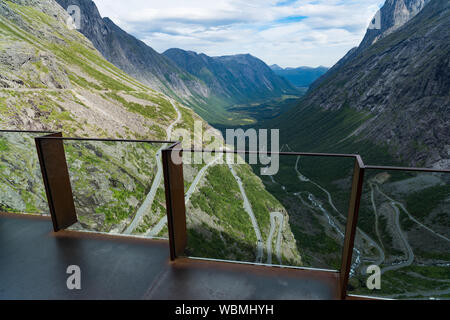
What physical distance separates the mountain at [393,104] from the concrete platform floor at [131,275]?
98442 millimetres

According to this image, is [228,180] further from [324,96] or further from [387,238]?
[324,96]

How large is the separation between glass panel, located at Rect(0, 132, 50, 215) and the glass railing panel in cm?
551

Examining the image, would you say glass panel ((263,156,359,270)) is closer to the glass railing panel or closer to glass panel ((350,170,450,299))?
the glass railing panel

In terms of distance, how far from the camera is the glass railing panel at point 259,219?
2887 centimetres

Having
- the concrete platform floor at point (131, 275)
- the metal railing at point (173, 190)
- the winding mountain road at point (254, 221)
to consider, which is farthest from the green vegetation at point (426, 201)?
the concrete platform floor at point (131, 275)

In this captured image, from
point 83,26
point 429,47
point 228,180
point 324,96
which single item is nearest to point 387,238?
point 228,180

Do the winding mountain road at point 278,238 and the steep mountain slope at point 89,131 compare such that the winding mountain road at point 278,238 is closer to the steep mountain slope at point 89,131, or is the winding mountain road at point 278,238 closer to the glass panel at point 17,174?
the steep mountain slope at point 89,131

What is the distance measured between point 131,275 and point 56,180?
8.80ft

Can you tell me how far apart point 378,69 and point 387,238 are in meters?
111

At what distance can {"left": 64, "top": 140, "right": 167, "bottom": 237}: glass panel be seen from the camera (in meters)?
6.40

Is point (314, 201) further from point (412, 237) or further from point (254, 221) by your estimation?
point (254, 221)

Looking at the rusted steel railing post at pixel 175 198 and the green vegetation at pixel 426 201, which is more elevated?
the rusted steel railing post at pixel 175 198

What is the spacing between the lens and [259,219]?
1606 inches

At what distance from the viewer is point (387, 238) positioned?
2176 inches
